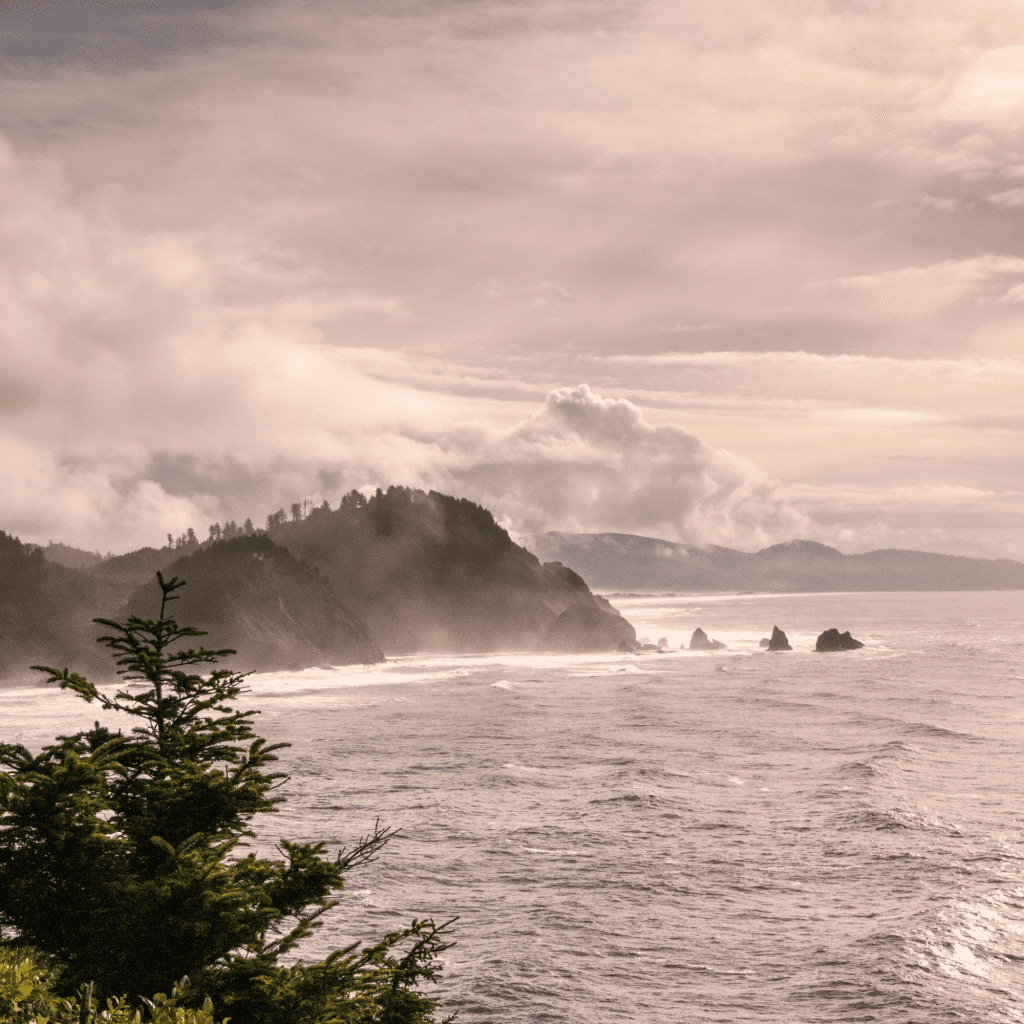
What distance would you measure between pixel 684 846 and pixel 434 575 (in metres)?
148

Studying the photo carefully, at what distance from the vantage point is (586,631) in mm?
154625

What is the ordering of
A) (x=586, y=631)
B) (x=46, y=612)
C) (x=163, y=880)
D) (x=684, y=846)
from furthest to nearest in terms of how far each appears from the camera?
(x=586, y=631) → (x=46, y=612) → (x=684, y=846) → (x=163, y=880)

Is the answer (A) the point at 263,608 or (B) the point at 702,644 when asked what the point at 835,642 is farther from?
(A) the point at 263,608

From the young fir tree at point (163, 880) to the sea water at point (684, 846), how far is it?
46.1 ft

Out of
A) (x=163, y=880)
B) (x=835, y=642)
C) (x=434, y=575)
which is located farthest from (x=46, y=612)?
(x=163, y=880)

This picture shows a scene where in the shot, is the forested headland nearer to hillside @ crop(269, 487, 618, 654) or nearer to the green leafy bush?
hillside @ crop(269, 487, 618, 654)

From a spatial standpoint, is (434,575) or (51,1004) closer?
(51,1004)

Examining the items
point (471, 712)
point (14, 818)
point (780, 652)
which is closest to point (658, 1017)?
point (14, 818)

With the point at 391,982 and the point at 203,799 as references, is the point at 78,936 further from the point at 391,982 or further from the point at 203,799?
the point at 391,982

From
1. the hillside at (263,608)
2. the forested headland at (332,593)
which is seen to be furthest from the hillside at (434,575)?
the hillside at (263,608)

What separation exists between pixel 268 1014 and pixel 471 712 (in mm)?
64063

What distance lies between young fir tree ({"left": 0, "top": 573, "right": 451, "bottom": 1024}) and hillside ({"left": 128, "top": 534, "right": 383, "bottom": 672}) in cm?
11390

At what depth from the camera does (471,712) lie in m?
72.6

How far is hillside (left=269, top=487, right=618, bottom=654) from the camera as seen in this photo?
167875 mm
